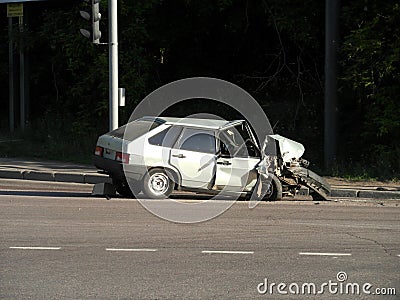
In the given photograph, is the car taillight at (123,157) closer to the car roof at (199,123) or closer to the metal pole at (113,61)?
the car roof at (199,123)

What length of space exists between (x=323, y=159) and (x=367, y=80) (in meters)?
2.64

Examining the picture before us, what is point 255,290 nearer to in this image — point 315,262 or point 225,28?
point 315,262

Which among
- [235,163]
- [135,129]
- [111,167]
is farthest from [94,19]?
[235,163]

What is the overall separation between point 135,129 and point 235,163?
1.91 m

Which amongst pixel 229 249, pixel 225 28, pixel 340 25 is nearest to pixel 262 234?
pixel 229 249

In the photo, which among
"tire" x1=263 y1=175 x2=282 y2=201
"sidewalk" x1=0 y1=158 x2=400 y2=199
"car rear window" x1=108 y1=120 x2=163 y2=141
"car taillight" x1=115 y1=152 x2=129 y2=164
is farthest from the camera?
"sidewalk" x1=0 y1=158 x2=400 y2=199

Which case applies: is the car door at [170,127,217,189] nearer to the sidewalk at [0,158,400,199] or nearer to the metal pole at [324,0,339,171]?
the sidewalk at [0,158,400,199]

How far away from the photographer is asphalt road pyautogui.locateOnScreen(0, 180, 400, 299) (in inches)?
292

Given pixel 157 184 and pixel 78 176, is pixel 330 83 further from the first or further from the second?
pixel 157 184

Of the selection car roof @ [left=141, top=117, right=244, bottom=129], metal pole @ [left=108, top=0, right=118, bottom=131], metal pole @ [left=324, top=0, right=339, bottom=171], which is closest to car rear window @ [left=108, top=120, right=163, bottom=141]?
car roof @ [left=141, top=117, right=244, bottom=129]

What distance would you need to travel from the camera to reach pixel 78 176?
17250mm

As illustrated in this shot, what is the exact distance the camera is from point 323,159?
20.5 m

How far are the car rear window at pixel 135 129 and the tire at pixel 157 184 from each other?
702 mm

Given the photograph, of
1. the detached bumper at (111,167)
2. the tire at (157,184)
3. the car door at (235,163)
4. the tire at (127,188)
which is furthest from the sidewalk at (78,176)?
the tire at (157,184)
